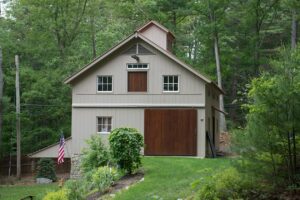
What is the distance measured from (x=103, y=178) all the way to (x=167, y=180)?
73.2 inches

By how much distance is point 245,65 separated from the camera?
117 feet

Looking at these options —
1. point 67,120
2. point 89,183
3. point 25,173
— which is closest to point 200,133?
point 89,183

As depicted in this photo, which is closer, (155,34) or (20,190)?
(155,34)

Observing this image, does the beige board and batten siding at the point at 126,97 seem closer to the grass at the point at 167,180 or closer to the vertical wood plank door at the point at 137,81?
the vertical wood plank door at the point at 137,81

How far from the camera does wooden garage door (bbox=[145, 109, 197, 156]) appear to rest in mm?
24391

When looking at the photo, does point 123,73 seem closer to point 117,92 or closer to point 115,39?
point 117,92

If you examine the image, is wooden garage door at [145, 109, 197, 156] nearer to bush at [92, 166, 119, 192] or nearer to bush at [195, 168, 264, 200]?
bush at [92, 166, 119, 192]

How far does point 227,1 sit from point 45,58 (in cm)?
1427

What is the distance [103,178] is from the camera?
14.1 m

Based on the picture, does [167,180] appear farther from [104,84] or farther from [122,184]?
[104,84]

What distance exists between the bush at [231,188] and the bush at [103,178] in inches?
211

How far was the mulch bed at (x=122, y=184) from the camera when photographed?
43.4 feet

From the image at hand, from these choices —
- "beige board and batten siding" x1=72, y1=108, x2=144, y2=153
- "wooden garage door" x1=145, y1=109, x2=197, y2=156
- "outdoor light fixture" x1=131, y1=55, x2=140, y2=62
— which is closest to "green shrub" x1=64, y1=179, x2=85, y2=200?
"wooden garage door" x1=145, y1=109, x2=197, y2=156

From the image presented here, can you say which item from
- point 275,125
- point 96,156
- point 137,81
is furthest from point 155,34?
point 275,125
